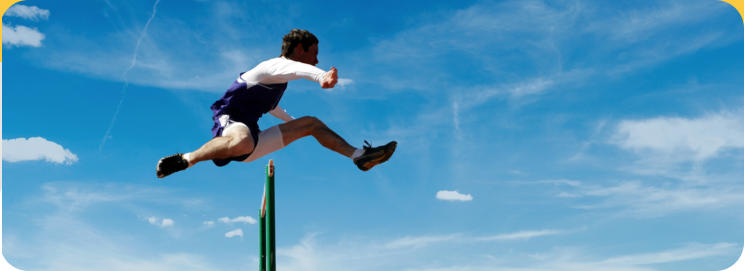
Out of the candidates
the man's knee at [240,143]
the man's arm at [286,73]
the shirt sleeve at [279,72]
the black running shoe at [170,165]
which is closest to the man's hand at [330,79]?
the man's arm at [286,73]

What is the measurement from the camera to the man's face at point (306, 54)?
22.5ft

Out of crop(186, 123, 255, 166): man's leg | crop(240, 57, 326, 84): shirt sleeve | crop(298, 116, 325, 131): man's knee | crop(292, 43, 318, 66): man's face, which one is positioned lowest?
crop(186, 123, 255, 166): man's leg

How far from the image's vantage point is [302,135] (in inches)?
274

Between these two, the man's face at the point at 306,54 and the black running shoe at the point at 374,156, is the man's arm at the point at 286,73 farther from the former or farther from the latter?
the black running shoe at the point at 374,156

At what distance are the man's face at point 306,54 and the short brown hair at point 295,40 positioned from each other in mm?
33

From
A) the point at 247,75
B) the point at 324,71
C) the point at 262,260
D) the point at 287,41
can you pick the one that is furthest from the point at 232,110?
the point at 262,260

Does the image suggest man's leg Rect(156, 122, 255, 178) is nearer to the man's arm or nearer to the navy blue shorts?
the navy blue shorts

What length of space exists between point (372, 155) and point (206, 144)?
1.61 metres

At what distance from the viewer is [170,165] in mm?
6289

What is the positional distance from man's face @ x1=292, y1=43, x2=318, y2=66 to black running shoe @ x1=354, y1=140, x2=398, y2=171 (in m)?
1.07

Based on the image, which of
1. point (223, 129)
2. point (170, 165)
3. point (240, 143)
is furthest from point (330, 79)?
point (170, 165)

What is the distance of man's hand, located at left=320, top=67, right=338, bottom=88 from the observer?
5.75m

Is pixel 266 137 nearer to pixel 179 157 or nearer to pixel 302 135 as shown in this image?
pixel 302 135

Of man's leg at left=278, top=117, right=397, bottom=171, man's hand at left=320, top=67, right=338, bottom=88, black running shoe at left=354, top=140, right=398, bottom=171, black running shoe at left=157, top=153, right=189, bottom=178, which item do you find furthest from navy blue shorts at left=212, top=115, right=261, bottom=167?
man's hand at left=320, top=67, right=338, bottom=88
